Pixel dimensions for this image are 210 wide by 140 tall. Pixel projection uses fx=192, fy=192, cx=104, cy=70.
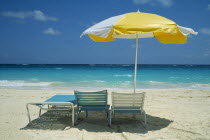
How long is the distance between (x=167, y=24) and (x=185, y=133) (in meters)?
2.30

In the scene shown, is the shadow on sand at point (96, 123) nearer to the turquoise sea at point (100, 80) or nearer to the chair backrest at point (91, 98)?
the chair backrest at point (91, 98)

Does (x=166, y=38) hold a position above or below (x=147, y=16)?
below

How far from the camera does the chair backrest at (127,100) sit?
4.20m

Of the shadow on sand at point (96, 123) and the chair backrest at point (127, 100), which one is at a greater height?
the chair backrest at point (127, 100)

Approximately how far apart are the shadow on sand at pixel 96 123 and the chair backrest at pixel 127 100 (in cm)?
52

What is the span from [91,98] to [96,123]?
2.41ft

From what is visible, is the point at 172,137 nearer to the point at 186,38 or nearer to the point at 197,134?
the point at 197,134

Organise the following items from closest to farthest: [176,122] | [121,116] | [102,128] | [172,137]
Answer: [172,137]
[102,128]
[176,122]
[121,116]

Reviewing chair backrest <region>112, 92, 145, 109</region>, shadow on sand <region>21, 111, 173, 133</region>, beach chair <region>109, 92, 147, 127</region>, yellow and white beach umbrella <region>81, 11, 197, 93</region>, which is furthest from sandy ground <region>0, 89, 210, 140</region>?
yellow and white beach umbrella <region>81, 11, 197, 93</region>

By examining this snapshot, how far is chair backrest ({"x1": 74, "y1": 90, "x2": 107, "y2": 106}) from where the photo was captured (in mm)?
4277

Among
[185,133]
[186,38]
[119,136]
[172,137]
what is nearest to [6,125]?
[119,136]

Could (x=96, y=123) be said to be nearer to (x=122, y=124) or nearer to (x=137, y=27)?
(x=122, y=124)

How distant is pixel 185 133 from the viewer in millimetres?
4035

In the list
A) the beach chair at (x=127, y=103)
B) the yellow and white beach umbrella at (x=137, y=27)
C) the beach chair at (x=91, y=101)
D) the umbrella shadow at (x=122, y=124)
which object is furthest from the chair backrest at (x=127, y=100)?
the yellow and white beach umbrella at (x=137, y=27)
